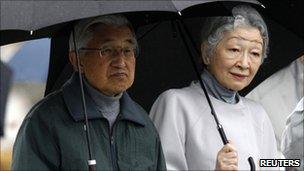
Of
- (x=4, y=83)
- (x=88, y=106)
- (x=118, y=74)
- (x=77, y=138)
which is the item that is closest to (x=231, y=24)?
(x=118, y=74)

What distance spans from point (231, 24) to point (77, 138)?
3.77 ft

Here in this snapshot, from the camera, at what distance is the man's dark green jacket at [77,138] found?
13.9 ft

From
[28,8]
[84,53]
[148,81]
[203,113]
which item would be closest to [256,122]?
[203,113]

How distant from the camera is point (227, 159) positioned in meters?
4.48

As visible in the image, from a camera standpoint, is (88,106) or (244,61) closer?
(88,106)

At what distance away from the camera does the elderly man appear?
4.26 meters

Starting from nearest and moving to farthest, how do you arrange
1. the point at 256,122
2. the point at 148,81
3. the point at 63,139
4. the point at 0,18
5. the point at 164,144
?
the point at 0,18 < the point at 63,139 < the point at 164,144 < the point at 256,122 < the point at 148,81

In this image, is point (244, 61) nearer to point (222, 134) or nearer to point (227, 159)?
point (222, 134)

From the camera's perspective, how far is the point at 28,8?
12.5 ft

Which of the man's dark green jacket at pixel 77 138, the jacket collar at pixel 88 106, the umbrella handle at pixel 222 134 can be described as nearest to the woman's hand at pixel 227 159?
the umbrella handle at pixel 222 134

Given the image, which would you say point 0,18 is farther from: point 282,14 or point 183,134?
point 282,14

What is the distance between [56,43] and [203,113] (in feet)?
3.09

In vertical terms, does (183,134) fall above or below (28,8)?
below

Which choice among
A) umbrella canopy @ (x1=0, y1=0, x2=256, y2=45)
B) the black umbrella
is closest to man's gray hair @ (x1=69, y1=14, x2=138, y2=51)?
the black umbrella
